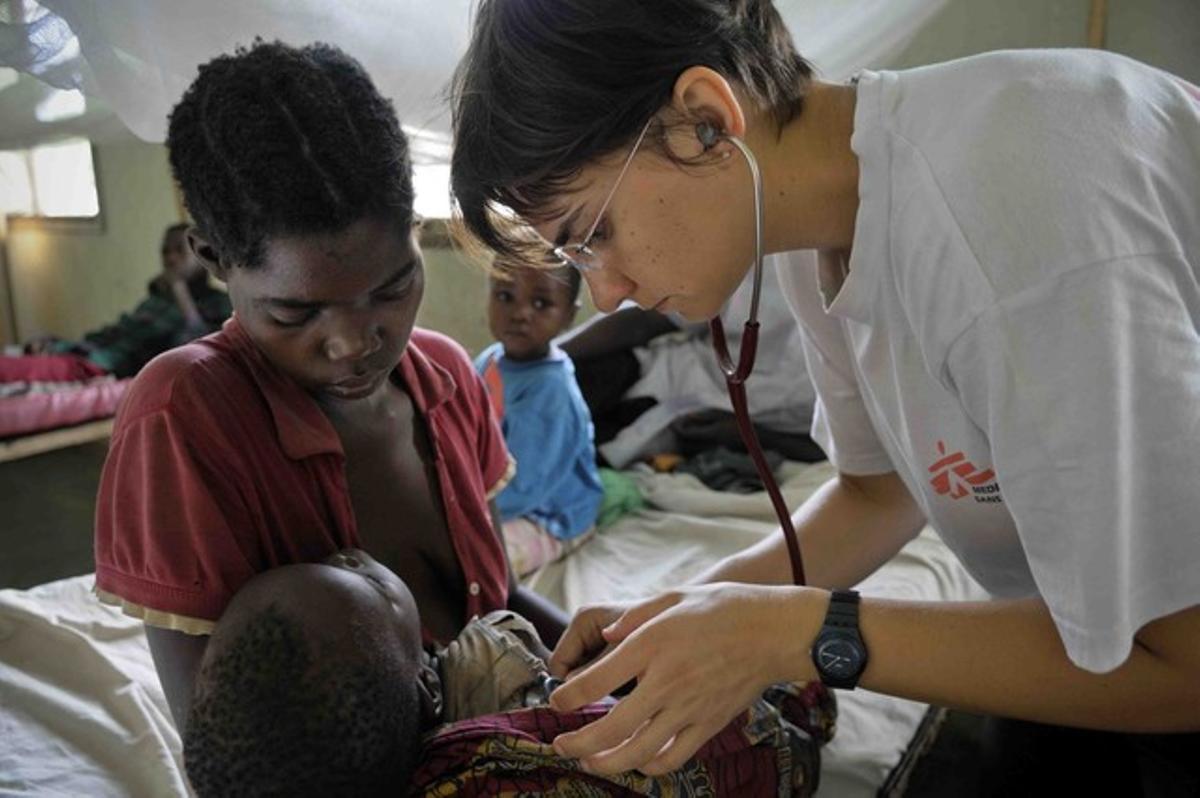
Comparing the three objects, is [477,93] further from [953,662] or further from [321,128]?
[953,662]

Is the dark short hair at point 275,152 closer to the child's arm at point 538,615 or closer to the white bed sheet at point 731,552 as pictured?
the child's arm at point 538,615

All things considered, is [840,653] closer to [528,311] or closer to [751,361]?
[751,361]

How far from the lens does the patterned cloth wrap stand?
1021mm

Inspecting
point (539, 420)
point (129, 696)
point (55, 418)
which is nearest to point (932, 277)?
point (129, 696)

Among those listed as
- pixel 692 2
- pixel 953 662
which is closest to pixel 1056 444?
pixel 953 662

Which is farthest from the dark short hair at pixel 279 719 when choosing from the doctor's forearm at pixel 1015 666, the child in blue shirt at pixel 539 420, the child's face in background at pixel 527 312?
the child's face in background at pixel 527 312

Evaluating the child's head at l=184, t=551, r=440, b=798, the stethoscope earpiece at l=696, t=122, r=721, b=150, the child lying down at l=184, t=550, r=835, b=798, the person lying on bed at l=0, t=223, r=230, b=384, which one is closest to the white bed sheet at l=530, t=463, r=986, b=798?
the child lying down at l=184, t=550, r=835, b=798

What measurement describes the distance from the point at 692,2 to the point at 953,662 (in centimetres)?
67

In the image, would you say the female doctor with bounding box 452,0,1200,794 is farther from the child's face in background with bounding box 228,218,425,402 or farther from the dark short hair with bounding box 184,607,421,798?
the dark short hair with bounding box 184,607,421,798

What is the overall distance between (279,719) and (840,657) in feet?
1.76

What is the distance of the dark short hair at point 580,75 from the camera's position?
88cm

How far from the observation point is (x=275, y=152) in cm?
99

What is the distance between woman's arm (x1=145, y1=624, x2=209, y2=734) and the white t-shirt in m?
0.78

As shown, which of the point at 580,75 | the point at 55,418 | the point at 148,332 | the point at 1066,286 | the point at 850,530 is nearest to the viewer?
the point at 1066,286
